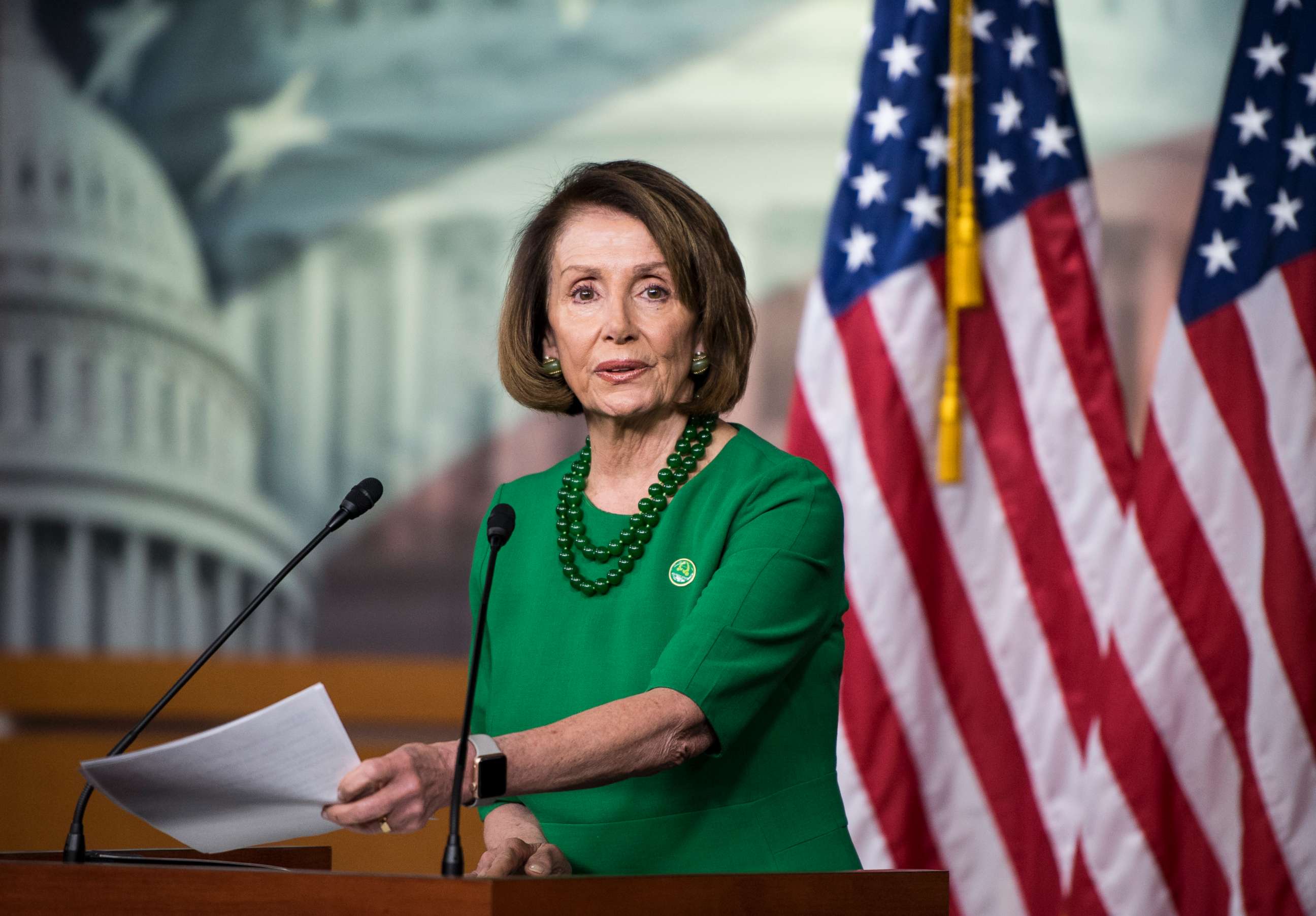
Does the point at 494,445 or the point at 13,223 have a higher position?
the point at 13,223

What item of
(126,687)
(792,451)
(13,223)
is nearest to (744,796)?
(792,451)

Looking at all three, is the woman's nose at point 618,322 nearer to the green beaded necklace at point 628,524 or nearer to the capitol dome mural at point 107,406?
the green beaded necklace at point 628,524

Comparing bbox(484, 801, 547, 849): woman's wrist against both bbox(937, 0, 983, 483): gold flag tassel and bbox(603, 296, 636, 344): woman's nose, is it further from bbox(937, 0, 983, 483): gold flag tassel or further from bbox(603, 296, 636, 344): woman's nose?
bbox(937, 0, 983, 483): gold flag tassel

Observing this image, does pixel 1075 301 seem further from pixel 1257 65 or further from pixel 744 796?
pixel 744 796

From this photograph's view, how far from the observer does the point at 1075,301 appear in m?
2.89

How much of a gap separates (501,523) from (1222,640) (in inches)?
73.5

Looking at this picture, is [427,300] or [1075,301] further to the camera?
[427,300]

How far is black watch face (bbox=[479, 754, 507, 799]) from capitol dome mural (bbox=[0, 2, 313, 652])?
2.73m

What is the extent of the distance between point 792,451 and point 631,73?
141 centimetres

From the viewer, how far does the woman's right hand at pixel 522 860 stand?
142cm

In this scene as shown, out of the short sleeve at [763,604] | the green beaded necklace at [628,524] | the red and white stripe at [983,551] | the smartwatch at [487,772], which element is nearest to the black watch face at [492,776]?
the smartwatch at [487,772]

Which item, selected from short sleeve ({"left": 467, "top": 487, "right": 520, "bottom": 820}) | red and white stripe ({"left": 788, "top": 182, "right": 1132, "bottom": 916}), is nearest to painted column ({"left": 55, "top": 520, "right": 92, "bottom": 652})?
red and white stripe ({"left": 788, "top": 182, "right": 1132, "bottom": 916})

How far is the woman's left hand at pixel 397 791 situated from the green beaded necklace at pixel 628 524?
51 centimetres

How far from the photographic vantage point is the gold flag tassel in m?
2.79
